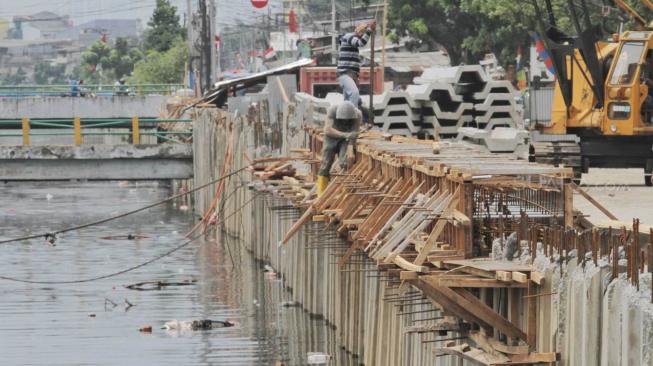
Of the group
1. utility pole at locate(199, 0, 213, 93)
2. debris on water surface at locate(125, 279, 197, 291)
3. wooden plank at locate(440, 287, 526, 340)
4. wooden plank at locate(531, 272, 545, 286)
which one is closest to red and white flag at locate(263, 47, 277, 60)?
utility pole at locate(199, 0, 213, 93)

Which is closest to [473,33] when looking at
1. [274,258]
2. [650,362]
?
[274,258]

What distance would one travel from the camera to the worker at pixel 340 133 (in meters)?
29.2

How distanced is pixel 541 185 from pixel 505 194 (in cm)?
48

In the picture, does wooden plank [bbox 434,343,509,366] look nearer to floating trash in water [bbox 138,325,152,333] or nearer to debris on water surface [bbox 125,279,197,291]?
floating trash in water [bbox 138,325,152,333]

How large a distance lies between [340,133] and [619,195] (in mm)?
6838

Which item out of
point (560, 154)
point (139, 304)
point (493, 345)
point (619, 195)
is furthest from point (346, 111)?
point (493, 345)

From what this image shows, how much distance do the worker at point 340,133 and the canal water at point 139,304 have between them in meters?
3.17

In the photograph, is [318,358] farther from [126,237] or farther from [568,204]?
[126,237]

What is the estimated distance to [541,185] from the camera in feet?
67.6

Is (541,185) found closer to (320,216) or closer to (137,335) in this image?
(320,216)

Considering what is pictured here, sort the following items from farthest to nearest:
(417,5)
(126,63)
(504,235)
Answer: (126,63)
(417,5)
(504,235)

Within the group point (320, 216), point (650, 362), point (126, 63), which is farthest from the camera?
point (126, 63)

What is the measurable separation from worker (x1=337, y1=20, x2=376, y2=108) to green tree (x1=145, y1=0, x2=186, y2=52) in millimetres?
128031

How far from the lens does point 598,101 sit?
37719 mm
